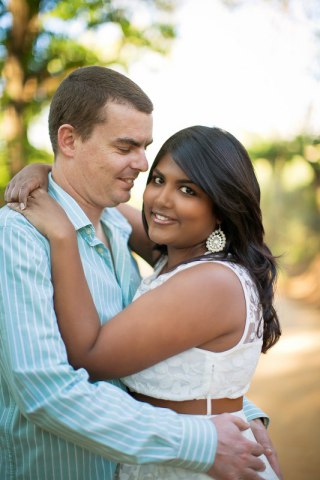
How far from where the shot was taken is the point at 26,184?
2141 mm

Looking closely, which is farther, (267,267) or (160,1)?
(160,1)

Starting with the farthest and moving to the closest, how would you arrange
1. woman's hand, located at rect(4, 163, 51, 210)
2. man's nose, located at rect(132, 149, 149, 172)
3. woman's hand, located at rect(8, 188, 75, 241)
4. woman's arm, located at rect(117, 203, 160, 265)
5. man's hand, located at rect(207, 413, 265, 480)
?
1. woman's arm, located at rect(117, 203, 160, 265)
2. man's nose, located at rect(132, 149, 149, 172)
3. woman's hand, located at rect(4, 163, 51, 210)
4. woman's hand, located at rect(8, 188, 75, 241)
5. man's hand, located at rect(207, 413, 265, 480)

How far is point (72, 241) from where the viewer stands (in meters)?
1.96

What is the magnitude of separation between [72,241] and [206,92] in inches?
409

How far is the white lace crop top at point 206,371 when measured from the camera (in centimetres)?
198

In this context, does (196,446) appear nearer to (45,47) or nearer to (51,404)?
(51,404)

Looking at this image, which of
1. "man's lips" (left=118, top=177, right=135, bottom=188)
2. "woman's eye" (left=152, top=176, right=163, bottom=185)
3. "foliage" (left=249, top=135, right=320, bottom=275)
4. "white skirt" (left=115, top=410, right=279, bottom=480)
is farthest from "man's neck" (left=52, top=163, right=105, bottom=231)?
"foliage" (left=249, top=135, right=320, bottom=275)

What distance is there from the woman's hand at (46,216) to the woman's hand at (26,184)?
1.0 inches

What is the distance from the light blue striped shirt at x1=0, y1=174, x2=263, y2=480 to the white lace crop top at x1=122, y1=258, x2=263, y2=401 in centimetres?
15

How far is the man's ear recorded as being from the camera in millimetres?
2309

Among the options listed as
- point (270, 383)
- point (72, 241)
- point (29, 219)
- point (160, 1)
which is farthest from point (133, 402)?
point (160, 1)

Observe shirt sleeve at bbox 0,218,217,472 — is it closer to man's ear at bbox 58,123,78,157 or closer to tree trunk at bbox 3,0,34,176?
man's ear at bbox 58,123,78,157

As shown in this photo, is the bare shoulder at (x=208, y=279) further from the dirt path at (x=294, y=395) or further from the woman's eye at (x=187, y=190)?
→ the dirt path at (x=294, y=395)

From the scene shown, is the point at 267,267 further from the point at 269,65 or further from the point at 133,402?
the point at 269,65
